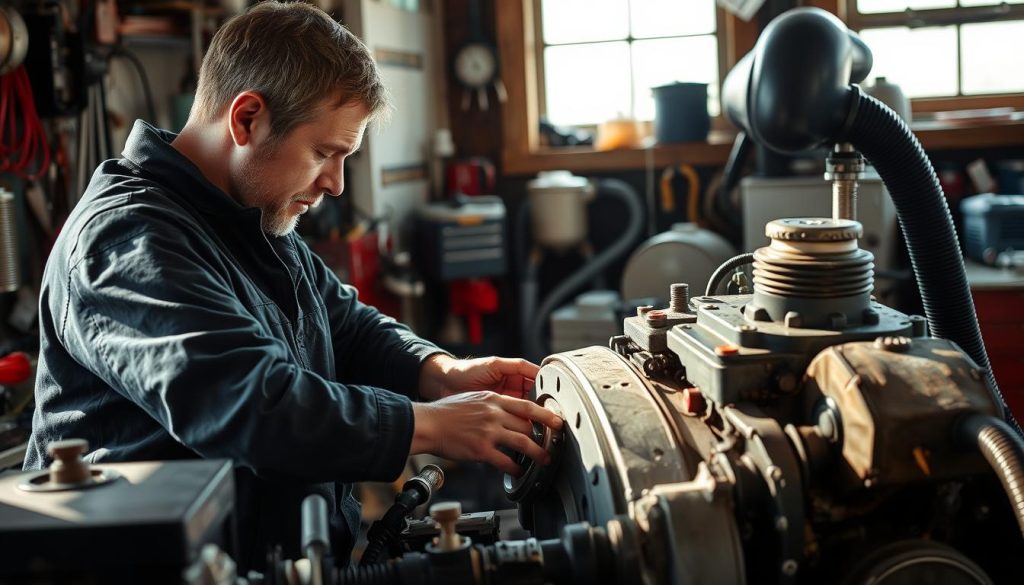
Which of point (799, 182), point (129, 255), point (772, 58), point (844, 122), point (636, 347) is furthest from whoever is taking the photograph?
point (799, 182)

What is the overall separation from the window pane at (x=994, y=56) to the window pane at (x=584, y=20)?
1347mm

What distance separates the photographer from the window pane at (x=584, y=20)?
14.5 feet

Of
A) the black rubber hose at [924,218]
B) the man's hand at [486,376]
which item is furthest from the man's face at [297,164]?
the black rubber hose at [924,218]

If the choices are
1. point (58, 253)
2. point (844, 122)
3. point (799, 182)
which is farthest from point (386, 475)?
point (799, 182)

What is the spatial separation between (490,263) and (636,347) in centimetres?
276

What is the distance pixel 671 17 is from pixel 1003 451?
3.67m

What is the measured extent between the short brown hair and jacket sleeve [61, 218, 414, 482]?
0.28m

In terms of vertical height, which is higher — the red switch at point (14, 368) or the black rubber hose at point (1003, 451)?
the black rubber hose at point (1003, 451)

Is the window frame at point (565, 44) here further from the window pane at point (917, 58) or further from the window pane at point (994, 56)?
the window pane at point (994, 56)

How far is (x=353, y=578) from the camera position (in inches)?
40.3

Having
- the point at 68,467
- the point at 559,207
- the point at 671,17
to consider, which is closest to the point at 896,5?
the point at 671,17

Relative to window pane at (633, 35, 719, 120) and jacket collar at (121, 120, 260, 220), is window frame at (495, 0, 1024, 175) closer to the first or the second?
window pane at (633, 35, 719, 120)

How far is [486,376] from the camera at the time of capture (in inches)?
65.2

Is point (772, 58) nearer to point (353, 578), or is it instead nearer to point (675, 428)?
point (675, 428)
